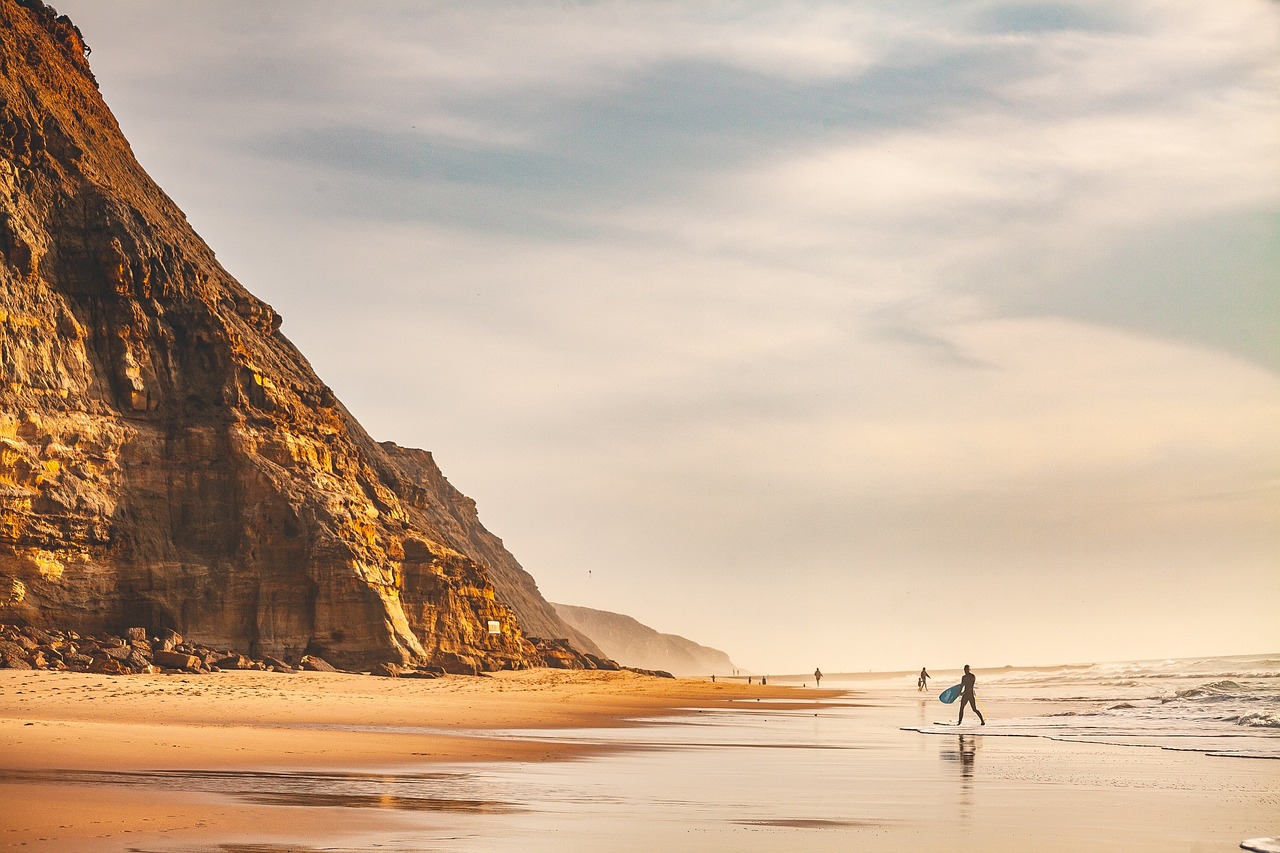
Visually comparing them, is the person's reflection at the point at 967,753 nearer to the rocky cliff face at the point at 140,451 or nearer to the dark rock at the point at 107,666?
the dark rock at the point at 107,666

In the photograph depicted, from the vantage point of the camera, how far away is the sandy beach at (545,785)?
813 centimetres

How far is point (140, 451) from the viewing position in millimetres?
38906

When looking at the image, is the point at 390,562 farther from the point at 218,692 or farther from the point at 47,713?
the point at 47,713

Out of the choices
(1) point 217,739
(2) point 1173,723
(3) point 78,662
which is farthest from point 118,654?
(2) point 1173,723

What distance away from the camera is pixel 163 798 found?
30.8 ft

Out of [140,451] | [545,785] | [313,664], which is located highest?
[140,451]

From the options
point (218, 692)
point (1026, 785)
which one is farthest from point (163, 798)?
point (218, 692)

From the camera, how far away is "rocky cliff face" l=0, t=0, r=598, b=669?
35.2m

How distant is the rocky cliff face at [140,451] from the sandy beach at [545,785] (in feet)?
42.2

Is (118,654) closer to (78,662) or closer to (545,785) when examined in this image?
(78,662)

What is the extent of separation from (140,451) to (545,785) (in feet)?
105

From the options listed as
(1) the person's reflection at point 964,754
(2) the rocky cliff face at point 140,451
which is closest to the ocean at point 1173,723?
(1) the person's reflection at point 964,754

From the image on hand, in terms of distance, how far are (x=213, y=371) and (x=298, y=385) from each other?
8219 millimetres

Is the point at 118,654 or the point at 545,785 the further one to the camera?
the point at 118,654
